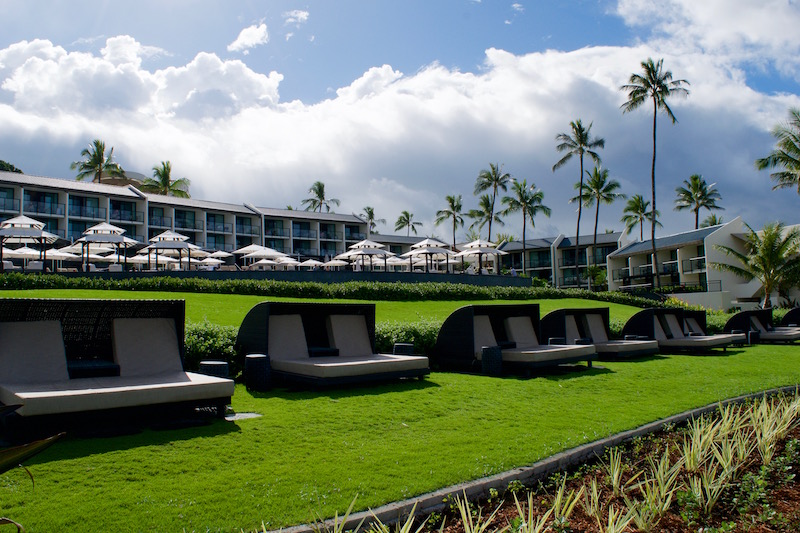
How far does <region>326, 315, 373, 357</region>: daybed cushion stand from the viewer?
10242 millimetres

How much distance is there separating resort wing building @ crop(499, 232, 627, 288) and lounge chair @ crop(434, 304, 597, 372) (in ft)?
166

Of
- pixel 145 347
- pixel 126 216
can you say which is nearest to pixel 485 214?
pixel 126 216

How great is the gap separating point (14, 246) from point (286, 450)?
153 feet

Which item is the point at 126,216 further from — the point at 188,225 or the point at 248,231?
the point at 248,231

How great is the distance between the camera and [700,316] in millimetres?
18781

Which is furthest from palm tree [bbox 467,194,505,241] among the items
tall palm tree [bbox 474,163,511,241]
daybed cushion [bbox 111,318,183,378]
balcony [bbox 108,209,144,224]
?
daybed cushion [bbox 111,318,183,378]

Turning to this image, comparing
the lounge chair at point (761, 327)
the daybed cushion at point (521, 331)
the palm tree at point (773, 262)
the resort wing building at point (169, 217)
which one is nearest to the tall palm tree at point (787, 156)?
the palm tree at point (773, 262)

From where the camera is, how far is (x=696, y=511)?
4512 millimetres

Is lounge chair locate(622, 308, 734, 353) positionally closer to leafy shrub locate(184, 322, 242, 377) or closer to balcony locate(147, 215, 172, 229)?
leafy shrub locate(184, 322, 242, 377)

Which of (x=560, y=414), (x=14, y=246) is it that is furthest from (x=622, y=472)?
(x=14, y=246)

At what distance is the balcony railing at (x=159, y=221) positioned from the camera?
4947 centimetres

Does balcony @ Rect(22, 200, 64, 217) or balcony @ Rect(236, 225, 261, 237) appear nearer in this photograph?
balcony @ Rect(22, 200, 64, 217)

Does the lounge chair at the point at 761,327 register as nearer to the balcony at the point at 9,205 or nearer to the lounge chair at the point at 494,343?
the lounge chair at the point at 494,343

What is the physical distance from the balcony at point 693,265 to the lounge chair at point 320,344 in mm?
42687
